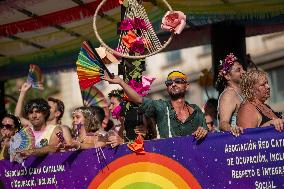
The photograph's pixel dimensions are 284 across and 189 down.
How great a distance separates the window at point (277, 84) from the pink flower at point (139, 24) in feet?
67.8

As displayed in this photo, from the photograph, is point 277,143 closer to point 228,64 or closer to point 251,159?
point 251,159

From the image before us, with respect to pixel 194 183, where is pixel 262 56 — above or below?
above

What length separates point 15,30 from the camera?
10.4 metres

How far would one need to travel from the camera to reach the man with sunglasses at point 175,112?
716 cm

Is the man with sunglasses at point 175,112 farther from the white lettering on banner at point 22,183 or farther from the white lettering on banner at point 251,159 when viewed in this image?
the white lettering on banner at point 22,183

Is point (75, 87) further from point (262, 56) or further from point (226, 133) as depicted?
point (226, 133)

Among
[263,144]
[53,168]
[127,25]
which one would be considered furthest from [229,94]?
[53,168]

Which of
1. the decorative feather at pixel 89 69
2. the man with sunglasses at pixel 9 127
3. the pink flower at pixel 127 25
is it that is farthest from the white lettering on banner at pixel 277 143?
the man with sunglasses at pixel 9 127

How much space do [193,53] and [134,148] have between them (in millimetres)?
24704

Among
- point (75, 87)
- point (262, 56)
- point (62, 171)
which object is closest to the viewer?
point (62, 171)

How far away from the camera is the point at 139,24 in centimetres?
741

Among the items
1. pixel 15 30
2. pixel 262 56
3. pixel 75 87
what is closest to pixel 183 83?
pixel 15 30

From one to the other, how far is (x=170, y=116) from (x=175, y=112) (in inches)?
3.1

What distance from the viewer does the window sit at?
2756cm
